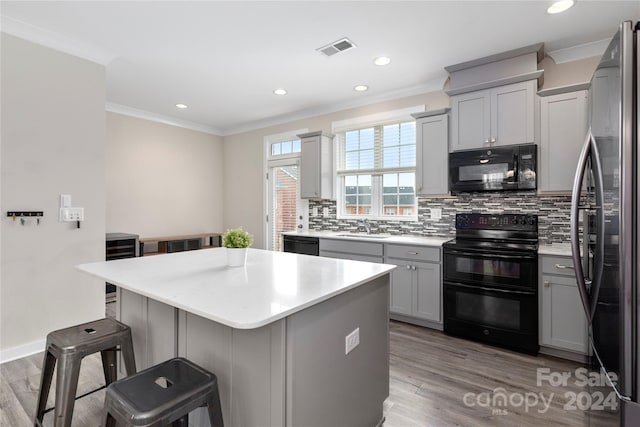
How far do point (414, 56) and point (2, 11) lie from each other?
11.2 feet

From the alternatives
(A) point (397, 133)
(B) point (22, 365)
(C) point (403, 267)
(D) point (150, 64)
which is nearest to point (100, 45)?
(D) point (150, 64)

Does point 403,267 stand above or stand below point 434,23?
below

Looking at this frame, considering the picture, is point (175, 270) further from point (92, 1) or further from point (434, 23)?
point (434, 23)

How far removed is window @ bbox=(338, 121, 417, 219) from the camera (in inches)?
157

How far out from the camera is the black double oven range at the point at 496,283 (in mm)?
2678

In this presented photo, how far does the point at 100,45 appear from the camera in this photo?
2900 millimetres

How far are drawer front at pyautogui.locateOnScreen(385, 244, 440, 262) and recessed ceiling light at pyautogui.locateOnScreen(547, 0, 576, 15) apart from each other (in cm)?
210

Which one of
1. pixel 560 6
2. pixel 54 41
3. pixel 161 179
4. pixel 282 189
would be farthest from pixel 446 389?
pixel 161 179

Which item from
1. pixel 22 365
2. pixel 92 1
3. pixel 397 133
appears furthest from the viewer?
pixel 397 133

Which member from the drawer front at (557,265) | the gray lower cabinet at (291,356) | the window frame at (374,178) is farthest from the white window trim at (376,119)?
the gray lower cabinet at (291,356)

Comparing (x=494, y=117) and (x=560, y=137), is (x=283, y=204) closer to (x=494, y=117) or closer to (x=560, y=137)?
(x=494, y=117)

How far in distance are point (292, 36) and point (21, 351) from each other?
3497 mm

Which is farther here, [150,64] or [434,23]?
[150,64]

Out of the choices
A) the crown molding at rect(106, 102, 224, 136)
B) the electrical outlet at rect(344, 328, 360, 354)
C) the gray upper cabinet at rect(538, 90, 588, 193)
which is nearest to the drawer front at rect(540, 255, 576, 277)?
the gray upper cabinet at rect(538, 90, 588, 193)
